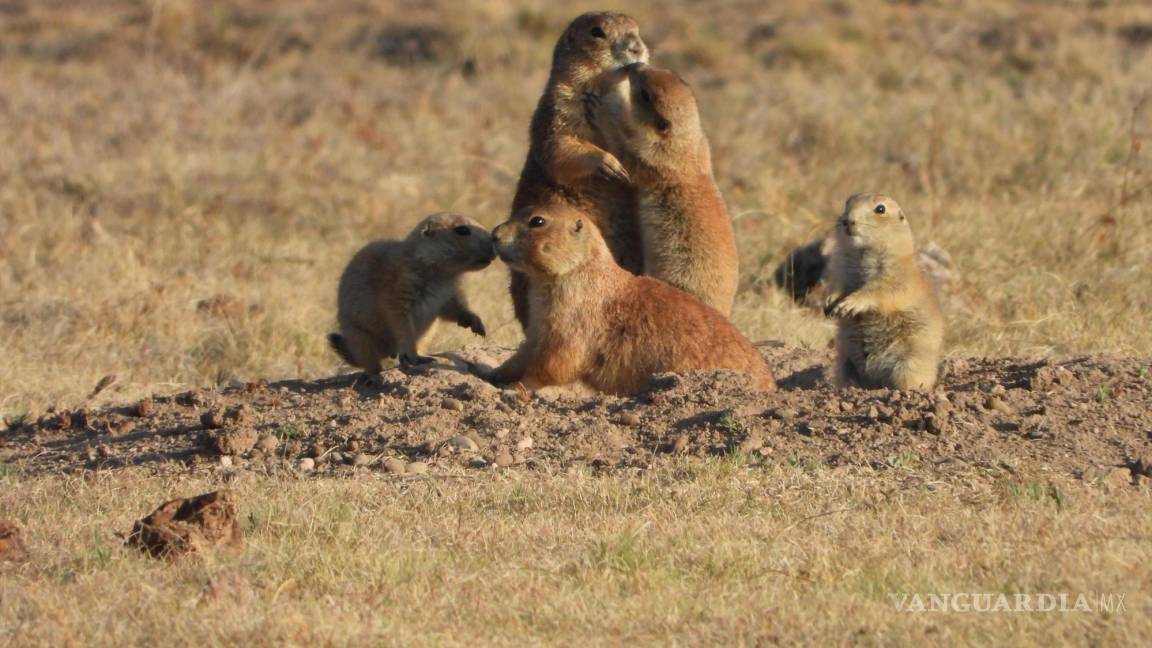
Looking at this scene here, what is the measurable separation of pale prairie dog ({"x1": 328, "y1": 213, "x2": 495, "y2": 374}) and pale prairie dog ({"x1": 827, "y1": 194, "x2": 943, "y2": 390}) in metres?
1.73

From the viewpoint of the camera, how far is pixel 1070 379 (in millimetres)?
6992

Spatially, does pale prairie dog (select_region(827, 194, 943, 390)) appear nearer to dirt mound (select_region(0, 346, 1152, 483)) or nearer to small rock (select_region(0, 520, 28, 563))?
dirt mound (select_region(0, 346, 1152, 483))

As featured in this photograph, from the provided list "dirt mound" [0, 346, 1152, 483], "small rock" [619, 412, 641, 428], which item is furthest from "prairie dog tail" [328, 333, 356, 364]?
"small rock" [619, 412, 641, 428]

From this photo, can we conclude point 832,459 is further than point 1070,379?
No

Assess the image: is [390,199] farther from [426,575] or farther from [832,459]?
[426,575]

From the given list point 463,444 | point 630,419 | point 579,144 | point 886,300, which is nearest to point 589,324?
point 630,419

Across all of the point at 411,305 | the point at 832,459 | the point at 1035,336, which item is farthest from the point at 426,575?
the point at 1035,336

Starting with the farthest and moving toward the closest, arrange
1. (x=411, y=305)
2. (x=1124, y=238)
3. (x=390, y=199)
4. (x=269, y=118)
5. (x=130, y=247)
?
(x=269, y=118) → (x=390, y=199) → (x=130, y=247) → (x=1124, y=238) → (x=411, y=305)

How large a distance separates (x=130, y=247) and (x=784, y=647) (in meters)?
8.02

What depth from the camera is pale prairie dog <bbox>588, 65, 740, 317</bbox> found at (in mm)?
7699

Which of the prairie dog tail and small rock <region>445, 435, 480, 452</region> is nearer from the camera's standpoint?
small rock <region>445, 435, 480, 452</region>

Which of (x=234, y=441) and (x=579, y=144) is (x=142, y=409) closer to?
(x=234, y=441)

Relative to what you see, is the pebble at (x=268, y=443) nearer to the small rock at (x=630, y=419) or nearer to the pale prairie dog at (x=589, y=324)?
the pale prairie dog at (x=589, y=324)

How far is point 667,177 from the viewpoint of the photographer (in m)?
7.74
